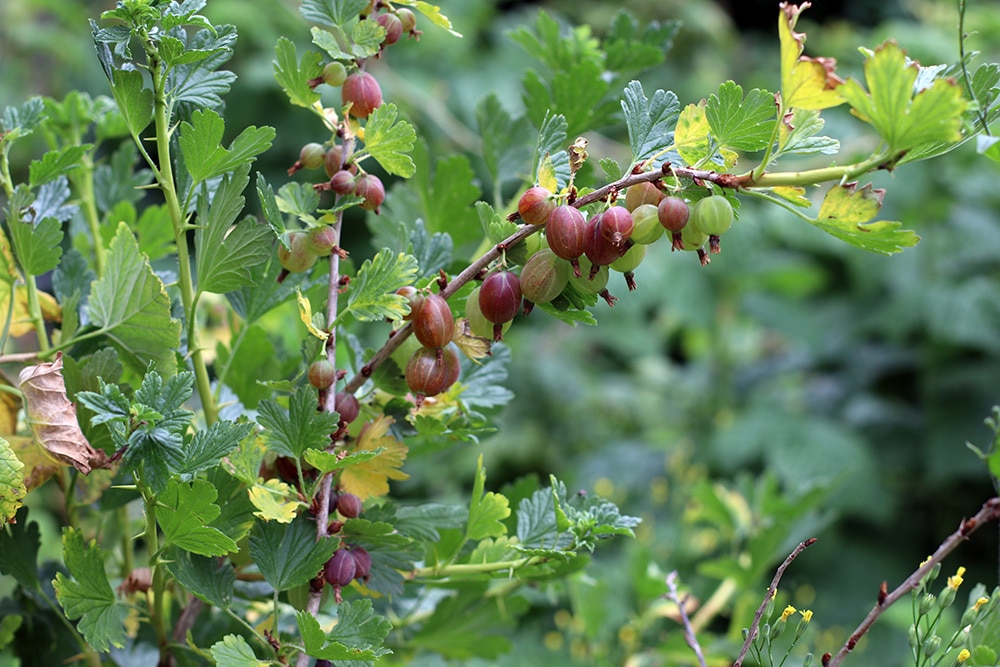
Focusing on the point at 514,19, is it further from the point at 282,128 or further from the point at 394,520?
the point at 394,520

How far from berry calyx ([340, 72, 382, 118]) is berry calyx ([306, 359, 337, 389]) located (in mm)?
99

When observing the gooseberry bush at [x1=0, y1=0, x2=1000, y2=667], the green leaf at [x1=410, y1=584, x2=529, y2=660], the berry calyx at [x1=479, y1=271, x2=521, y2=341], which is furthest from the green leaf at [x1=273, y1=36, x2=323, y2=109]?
the green leaf at [x1=410, y1=584, x2=529, y2=660]

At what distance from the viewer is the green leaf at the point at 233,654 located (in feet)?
0.95

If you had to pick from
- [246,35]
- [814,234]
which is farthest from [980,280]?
[246,35]

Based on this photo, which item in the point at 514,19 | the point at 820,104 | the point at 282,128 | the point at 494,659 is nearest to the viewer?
the point at 820,104

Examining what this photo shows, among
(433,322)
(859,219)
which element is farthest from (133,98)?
(859,219)

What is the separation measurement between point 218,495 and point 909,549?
1.51 m

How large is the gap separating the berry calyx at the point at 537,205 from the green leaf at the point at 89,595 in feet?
0.64

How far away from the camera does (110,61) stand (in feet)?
1.05

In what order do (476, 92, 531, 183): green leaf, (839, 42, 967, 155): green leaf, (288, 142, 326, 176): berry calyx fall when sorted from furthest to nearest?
(476, 92, 531, 183): green leaf, (288, 142, 326, 176): berry calyx, (839, 42, 967, 155): green leaf

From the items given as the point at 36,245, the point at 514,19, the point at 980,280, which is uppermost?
the point at 36,245

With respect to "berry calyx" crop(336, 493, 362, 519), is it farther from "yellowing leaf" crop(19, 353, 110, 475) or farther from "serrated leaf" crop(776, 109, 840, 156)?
"serrated leaf" crop(776, 109, 840, 156)

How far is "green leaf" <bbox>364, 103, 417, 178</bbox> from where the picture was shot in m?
0.33

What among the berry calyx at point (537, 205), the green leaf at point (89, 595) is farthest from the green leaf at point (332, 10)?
the green leaf at point (89, 595)
